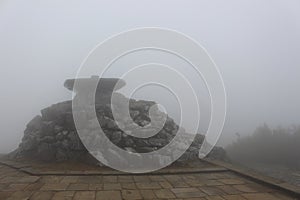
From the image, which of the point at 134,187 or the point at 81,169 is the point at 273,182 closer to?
the point at 134,187

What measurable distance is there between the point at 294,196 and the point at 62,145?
19.9 feet

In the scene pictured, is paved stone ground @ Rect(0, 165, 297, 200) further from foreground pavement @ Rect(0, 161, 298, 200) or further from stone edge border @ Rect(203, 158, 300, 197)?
stone edge border @ Rect(203, 158, 300, 197)

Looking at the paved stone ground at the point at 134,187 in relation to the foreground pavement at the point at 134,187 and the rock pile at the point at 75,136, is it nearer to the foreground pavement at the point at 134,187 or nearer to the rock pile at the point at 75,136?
the foreground pavement at the point at 134,187

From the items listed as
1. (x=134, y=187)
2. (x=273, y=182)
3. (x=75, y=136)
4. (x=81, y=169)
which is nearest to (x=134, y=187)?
(x=134, y=187)

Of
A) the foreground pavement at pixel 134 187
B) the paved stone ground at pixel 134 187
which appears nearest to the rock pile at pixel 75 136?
the foreground pavement at pixel 134 187

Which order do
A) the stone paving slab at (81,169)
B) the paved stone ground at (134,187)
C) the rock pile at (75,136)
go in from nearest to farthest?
the paved stone ground at (134,187) → the stone paving slab at (81,169) → the rock pile at (75,136)

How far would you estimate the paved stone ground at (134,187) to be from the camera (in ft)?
14.6

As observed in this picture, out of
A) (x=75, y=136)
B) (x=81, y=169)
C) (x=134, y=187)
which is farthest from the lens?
(x=75, y=136)

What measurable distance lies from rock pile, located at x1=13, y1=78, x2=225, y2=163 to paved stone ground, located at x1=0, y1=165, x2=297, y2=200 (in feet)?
6.09

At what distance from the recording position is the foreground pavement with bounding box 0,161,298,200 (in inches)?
175

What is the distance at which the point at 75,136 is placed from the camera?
8367 millimetres

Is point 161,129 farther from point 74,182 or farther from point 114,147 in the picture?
point 74,182

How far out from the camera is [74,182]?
17.7 ft

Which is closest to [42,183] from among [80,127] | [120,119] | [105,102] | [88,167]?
[88,167]
